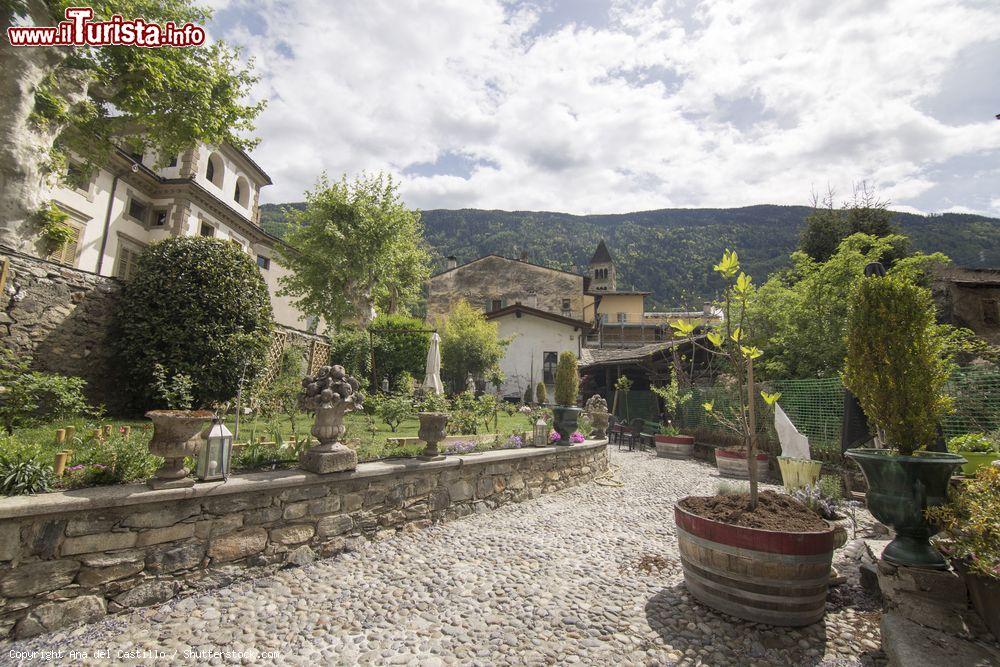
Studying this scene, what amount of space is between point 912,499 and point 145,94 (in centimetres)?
1367

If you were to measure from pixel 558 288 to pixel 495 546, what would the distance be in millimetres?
29645

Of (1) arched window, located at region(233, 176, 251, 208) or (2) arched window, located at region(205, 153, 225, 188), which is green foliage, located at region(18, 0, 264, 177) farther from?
(1) arched window, located at region(233, 176, 251, 208)

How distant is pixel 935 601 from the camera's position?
8.90ft

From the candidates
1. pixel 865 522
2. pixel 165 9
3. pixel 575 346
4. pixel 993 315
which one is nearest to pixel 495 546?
pixel 865 522

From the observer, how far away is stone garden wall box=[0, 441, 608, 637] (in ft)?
9.22

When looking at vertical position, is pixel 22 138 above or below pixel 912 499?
above

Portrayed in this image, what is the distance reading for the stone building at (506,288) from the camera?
109 feet

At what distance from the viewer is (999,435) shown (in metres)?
4.42

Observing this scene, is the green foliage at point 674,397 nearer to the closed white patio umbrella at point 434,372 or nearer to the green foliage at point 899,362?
the closed white patio umbrella at point 434,372

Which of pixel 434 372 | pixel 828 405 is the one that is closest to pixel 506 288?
pixel 434 372

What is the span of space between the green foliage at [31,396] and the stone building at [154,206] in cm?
691

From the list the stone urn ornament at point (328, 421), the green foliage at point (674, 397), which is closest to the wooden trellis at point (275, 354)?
the stone urn ornament at point (328, 421)

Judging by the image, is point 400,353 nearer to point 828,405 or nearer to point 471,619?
point 828,405

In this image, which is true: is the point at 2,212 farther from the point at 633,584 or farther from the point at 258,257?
the point at 258,257
